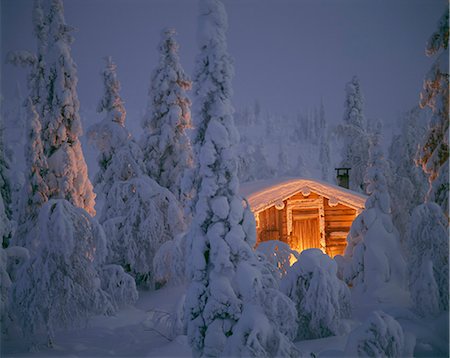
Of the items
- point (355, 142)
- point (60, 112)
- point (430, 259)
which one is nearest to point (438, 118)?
point (430, 259)

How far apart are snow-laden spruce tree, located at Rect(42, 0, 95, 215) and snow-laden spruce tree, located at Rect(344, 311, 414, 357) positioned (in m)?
12.9

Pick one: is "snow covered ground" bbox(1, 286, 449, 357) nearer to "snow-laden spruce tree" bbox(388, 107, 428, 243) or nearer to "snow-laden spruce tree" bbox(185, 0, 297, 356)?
"snow-laden spruce tree" bbox(185, 0, 297, 356)

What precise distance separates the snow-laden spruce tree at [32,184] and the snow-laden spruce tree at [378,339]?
1353cm

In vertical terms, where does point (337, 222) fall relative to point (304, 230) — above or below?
above

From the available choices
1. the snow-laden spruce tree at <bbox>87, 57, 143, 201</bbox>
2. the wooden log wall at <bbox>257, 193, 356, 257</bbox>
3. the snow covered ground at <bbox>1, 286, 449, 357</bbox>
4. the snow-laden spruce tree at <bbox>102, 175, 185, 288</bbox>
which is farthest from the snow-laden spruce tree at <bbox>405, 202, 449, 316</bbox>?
the snow-laden spruce tree at <bbox>87, 57, 143, 201</bbox>

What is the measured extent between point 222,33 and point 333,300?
8.70 metres

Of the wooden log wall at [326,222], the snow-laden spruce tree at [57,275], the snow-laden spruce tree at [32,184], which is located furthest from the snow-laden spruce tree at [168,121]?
the snow-laden spruce tree at [57,275]

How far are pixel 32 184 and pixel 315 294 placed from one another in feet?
41.0

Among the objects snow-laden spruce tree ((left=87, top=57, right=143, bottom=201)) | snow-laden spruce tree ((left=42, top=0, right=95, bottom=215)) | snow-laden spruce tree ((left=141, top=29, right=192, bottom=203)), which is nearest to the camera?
snow-laden spruce tree ((left=42, top=0, right=95, bottom=215))

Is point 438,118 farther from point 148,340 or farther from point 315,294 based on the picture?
point 148,340

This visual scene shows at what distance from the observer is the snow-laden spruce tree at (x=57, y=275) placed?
10.2 metres

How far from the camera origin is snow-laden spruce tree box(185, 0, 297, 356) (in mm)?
8172

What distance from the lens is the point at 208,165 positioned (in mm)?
8742

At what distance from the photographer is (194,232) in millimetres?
8938
